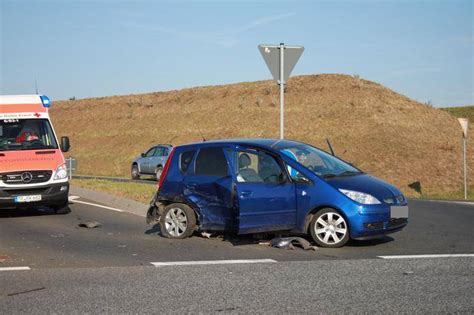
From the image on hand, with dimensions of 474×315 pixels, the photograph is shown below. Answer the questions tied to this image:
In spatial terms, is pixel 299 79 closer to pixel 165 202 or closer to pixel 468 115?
pixel 468 115

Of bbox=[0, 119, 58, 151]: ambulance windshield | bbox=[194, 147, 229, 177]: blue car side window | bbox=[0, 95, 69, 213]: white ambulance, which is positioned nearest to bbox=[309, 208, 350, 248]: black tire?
bbox=[194, 147, 229, 177]: blue car side window

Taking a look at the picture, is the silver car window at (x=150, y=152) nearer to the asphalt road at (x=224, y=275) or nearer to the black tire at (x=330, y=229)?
the asphalt road at (x=224, y=275)

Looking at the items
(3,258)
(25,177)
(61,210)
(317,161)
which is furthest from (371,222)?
(61,210)

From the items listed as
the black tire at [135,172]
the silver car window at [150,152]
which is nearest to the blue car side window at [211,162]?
the silver car window at [150,152]

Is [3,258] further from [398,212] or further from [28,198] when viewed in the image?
[398,212]

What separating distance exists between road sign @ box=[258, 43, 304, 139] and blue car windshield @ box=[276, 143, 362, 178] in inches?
106

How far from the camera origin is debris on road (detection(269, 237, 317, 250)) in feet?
31.2

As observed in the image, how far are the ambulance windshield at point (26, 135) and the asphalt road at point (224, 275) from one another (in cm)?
299

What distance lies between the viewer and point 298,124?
4416 centimetres

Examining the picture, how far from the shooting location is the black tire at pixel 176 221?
10.6 meters

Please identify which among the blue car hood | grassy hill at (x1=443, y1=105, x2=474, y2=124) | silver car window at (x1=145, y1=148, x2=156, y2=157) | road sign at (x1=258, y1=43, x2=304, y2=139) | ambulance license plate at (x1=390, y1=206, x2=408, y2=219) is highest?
grassy hill at (x1=443, y1=105, x2=474, y2=124)

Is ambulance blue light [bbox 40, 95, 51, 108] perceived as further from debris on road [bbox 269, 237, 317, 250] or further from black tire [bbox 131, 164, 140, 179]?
black tire [bbox 131, 164, 140, 179]

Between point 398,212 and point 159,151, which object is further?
point 159,151

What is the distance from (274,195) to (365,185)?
136cm
